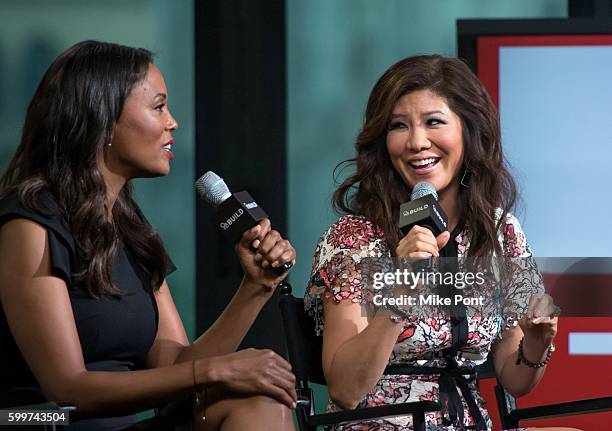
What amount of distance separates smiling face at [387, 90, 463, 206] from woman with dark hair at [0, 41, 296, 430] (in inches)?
19.8

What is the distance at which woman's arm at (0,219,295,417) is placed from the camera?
2.15m

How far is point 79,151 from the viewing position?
236cm

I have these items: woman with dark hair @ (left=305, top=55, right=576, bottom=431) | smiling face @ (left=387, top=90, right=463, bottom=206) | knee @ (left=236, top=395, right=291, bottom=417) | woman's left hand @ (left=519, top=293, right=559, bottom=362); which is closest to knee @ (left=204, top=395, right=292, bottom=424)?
knee @ (left=236, top=395, right=291, bottom=417)

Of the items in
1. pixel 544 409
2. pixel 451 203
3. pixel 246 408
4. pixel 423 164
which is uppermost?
pixel 423 164

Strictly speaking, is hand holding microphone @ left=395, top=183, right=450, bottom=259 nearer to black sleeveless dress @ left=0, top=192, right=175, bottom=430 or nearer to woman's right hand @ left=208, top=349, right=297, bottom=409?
woman's right hand @ left=208, top=349, right=297, bottom=409

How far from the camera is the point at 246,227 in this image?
2.23m

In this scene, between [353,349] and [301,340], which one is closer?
[353,349]

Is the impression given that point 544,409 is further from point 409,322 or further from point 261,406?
point 261,406

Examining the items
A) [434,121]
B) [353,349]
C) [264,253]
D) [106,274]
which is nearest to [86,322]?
[106,274]

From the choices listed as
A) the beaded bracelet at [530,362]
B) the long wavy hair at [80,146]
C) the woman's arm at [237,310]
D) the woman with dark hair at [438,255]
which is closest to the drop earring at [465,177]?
the woman with dark hair at [438,255]

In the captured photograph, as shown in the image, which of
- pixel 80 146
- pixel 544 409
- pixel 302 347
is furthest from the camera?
pixel 302 347

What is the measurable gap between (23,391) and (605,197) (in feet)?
6.98

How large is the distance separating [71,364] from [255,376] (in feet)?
1.19

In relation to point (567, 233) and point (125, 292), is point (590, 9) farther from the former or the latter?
point (125, 292)
